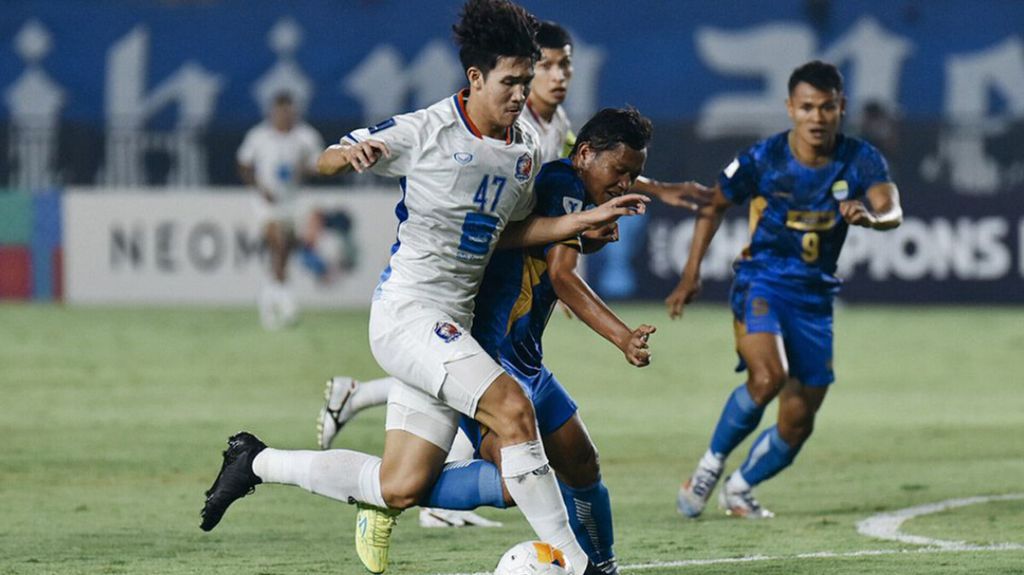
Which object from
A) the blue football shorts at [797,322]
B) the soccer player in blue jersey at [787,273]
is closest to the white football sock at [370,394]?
the soccer player in blue jersey at [787,273]

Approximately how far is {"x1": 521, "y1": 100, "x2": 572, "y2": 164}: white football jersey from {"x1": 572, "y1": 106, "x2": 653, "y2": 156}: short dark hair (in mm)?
2398

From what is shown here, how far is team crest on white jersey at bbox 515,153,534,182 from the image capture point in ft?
19.1

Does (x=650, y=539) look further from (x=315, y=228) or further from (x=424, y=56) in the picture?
(x=424, y=56)

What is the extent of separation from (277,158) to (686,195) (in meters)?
10.9

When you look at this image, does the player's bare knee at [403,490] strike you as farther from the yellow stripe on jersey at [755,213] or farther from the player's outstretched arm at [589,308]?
the yellow stripe on jersey at [755,213]

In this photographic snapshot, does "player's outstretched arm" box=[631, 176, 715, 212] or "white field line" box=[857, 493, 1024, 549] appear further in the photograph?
"player's outstretched arm" box=[631, 176, 715, 212]

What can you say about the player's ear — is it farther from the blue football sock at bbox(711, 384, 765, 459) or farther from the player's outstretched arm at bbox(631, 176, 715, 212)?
the blue football sock at bbox(711, 384, 765, 459)

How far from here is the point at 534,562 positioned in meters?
5.37

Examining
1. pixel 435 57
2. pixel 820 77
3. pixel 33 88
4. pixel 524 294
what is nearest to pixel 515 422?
pixel 524 294

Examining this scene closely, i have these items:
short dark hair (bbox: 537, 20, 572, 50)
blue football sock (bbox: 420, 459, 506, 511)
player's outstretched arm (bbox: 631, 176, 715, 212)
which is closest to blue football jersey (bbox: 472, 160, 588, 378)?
blue football sock (bbox: 420, 459, 506, 511)

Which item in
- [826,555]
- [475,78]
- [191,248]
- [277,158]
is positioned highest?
[475,78]

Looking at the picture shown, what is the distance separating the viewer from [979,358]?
14.8 meters

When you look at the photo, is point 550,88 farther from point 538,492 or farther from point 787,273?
point 538,492

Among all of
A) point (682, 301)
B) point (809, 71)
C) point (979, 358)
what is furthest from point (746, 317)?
point (979, 358)
